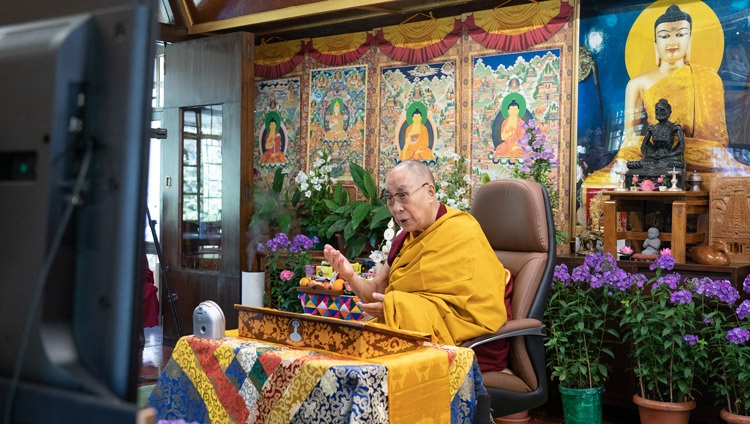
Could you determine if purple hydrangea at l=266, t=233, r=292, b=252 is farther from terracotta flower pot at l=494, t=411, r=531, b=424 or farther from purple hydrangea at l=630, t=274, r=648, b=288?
purple hydrangea at l=630, t=274, r=648, b=288

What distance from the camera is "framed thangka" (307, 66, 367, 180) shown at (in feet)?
20.1

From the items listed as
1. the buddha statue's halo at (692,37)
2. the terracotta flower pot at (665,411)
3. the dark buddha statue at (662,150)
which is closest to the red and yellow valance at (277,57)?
the buddha statue's halo at (692,37)

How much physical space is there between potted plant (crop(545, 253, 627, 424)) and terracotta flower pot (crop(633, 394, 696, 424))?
0.77 ft

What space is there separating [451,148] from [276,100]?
1.78m

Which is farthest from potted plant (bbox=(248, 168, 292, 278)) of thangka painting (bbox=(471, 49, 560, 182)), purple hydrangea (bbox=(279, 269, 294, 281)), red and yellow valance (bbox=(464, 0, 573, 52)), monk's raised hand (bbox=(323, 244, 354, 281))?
monk's raised hand (bbox=(323, 244, 354, 281))

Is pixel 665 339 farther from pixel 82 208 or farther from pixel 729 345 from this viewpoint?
pixel 82 208

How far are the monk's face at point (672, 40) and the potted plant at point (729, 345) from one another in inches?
Result: 55.8

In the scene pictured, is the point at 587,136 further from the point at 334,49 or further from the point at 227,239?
the point at 227,239

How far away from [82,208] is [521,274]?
9.15ft

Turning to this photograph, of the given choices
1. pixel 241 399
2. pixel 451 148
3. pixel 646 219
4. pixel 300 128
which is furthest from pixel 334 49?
pixel 241 399

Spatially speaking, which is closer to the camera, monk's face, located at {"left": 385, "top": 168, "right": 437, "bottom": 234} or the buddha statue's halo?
monk's face, located at {"left": 385, "top": 168, "right": 437, "bottom": 234}

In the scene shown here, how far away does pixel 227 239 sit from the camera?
6.43 meters

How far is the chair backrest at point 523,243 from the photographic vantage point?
320 cm

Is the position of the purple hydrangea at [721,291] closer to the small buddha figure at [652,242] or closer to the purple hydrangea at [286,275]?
the small buddha figure at [652,242]
